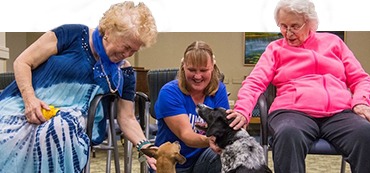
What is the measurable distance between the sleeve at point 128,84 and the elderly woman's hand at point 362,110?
1.09 meters

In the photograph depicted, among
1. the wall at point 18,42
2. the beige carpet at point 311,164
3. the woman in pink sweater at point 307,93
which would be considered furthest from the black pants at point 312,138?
the wall at point 18,42

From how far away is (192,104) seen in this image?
7.36 feet

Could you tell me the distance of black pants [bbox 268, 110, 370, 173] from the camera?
6.81 feet

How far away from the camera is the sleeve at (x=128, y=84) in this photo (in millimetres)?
2248

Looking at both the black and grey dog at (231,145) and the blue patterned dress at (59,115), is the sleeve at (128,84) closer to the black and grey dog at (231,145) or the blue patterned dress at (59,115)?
the blue patterned dress at (59,115)

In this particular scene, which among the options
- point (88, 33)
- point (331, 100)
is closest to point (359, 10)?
point (331, 100)

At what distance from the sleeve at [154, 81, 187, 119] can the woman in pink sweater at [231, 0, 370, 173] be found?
269mm

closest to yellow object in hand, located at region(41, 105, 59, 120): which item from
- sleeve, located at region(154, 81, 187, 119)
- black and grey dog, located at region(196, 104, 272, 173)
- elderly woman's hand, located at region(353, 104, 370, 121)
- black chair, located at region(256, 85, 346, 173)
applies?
sleeve, located at region(154, 81, 187, 119)

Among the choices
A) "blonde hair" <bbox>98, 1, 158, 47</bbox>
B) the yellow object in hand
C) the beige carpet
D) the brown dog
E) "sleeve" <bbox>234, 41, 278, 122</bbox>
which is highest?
"blonde hair" <bbox>98, 1, 158, 47</bbox>

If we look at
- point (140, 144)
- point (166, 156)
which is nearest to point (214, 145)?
point (166, 156)

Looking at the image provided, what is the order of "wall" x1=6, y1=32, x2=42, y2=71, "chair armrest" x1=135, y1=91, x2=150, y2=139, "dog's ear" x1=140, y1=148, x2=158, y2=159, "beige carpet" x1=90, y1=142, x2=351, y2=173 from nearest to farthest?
"dog's ear" x1=140, y1=148, x2=158, y2=159 → "chair armrest" x1=135, y1=91, x2=150, y2=139 → "beige carpet" x1=90, y1=142, x2=351, y2=173 → "wall" x1=6, y1=32, x2=42, y2=71

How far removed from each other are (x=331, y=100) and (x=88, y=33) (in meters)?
1.22

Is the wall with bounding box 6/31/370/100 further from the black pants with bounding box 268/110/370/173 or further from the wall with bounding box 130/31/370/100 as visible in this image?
the black pants with bounding box 268/110/370/173

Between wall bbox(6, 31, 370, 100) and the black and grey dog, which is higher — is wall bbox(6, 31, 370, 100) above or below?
above
